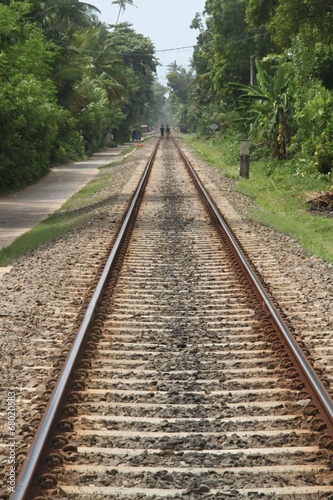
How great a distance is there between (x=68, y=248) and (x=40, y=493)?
922 centimetres

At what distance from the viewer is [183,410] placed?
5727mm

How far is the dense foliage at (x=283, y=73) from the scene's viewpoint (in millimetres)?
19625

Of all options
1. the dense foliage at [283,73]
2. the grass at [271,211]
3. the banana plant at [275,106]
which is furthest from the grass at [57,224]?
the banana plant at [275,106]

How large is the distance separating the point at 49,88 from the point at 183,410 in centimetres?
3090

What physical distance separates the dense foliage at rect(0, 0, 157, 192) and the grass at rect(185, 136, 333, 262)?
7736 mm

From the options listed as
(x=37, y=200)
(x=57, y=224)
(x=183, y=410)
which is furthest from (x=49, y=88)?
(x=183, y=410)

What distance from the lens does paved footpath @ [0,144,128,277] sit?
59.8 feet

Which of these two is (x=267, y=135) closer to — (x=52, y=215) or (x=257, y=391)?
(x=52, y=215)

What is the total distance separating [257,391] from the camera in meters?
6.08

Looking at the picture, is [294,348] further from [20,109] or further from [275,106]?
[275,106]

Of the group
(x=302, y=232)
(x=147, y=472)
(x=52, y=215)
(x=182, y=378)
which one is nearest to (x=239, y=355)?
(x=182, y=378)

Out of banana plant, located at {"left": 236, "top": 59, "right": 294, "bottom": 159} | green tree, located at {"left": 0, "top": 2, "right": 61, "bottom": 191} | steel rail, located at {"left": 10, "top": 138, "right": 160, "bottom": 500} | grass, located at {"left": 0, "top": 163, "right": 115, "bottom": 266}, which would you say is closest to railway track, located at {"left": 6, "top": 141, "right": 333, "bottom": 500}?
steel rail, located at {"left": 10, "top": 138, "right": 160, "bottom": 500}

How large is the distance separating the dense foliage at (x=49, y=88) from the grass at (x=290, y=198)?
25.4 ft

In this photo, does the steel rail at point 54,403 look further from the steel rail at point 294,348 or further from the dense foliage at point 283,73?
the dense foliage at point 283,73
